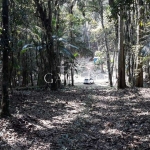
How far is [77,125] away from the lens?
6.54m

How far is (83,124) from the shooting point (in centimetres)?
664

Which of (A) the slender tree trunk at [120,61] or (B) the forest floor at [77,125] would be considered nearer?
(B) the forest floor at [77,125]

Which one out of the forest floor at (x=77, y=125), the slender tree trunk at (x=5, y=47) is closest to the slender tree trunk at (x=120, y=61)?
the forest floor at (x=77, y=125)

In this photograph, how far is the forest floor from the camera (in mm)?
5234

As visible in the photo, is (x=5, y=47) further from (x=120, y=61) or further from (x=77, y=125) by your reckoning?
(x=120, y=61)

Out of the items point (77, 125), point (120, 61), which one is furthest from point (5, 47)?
point (120, 61)

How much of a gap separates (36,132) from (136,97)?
5461 millimetres

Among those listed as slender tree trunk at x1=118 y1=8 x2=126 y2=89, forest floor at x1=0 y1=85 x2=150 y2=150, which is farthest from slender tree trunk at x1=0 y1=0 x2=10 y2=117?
slender tree trunk at x1=118 y1=8 x2=126 y2=89

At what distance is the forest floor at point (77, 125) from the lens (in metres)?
5.23

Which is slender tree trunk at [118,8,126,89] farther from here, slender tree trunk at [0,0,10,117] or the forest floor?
slender tree trunk at [0,0,10,117]

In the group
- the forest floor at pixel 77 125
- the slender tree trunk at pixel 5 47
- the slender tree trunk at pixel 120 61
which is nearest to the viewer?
the forest floor at pixel 77 125

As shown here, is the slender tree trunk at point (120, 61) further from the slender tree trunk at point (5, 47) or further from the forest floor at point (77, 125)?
the slender tree trunk at point (5, 47)

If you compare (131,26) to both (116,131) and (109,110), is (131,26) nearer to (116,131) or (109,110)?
(109,110)

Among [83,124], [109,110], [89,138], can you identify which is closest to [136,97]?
[109,110]
